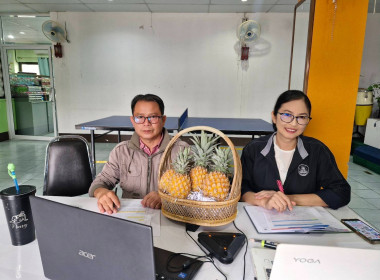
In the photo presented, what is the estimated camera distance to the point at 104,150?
18.3ft

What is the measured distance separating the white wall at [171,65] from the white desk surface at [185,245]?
16.6 feet

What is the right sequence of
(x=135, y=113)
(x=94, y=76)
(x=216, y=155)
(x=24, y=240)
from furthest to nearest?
(x=94, y=76) → (x=135, y=113) → (x=216, y=155) → (x=24, y=240)

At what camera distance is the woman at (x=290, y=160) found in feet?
4.86

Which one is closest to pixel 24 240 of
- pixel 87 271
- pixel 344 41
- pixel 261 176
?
pixel 87 271

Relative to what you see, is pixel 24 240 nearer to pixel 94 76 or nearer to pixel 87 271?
pixel 87 271

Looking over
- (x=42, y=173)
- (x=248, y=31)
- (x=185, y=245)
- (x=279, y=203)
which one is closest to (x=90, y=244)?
(x=185, y=245)

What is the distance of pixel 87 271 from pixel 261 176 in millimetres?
1205

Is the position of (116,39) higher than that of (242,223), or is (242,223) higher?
(116,39)

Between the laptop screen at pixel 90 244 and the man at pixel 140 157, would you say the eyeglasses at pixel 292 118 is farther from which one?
the laptop screen at pixel 90 244

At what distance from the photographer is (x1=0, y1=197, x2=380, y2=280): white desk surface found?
30.8 inches

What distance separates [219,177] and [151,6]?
5.38m

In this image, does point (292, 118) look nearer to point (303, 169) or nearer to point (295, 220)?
point (303, 169)

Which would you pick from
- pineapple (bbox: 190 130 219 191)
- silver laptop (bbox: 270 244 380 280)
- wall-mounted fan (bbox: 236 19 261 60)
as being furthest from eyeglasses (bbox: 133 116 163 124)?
wall-mounted fan (bbox: 236 19 261 60)

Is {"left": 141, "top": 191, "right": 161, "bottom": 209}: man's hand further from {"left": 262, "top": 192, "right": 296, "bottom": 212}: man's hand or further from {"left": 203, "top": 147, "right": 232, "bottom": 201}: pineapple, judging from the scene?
{"left": 262, "top": 192, "right": 296, "bottom": 212}: man's hand
